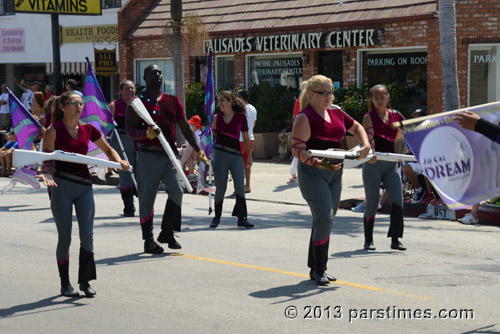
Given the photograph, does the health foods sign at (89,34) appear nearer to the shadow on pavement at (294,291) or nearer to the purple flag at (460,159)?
the shadow on pavement at (294,291)

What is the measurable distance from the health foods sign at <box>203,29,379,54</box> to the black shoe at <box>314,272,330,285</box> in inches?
487

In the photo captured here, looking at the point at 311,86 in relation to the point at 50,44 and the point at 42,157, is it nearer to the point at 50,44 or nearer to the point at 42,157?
the point at 42,157

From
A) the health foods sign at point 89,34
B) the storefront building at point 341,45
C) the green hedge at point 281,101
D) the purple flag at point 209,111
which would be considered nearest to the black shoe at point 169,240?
the purple flag at point 209,111

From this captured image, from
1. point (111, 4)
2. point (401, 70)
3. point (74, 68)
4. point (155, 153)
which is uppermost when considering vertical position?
point (111, 4)

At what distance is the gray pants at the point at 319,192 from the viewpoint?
783 centimetres

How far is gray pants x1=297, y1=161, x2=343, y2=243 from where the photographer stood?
783 centimetres

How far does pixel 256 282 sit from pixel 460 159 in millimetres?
2301

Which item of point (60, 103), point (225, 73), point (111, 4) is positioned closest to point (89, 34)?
point (111, 4)

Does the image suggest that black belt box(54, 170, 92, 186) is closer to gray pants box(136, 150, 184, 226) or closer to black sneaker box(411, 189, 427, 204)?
gray pants box(136, 150, 184, 226)

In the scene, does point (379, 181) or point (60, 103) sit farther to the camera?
point (379, 181)

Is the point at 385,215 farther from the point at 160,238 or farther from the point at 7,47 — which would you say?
the point at 7,47

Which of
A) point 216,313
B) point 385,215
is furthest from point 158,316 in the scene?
point 385,215

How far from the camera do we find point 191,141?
9.59m

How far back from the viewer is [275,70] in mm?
22609
